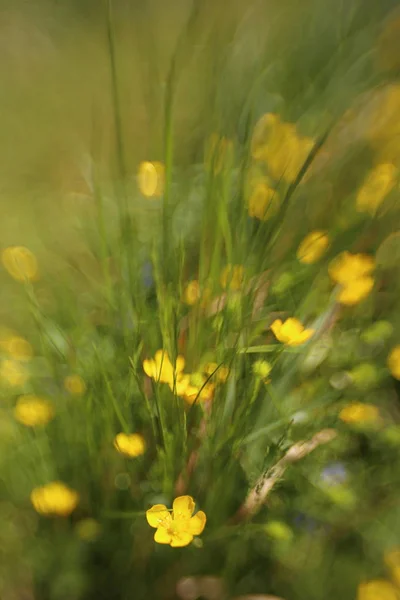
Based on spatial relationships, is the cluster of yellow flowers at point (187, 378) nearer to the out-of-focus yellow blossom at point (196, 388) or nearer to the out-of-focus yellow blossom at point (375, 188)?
the out-of-focus yellow blossom at point (196, 388)

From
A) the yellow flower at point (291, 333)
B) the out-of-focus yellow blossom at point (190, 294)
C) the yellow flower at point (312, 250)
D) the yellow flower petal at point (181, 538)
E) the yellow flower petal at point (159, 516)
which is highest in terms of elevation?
the yellow flower at point (312, 250)

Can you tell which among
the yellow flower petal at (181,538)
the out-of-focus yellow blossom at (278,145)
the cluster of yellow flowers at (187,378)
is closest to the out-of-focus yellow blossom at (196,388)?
the cluster of yellow flowers at (187,378)

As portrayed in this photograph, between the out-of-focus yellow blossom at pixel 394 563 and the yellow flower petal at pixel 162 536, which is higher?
the yellow flower petal at pixel 162 536

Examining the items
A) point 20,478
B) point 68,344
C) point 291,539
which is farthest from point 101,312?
point 291,539

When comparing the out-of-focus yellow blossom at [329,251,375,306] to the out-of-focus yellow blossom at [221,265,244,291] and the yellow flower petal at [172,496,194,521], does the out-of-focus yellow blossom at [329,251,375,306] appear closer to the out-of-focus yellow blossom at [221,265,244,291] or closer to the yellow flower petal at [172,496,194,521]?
the out-of-focus yellow blossom at [221,265,244,291]

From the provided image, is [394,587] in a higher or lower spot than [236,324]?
lower

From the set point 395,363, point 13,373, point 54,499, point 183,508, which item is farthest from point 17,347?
point 395,363

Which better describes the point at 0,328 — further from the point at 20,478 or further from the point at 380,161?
the point at 380,161
